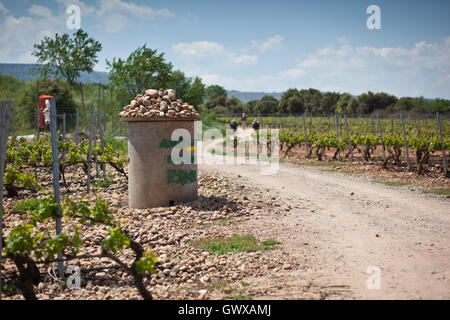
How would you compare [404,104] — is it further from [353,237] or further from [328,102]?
[353,237]

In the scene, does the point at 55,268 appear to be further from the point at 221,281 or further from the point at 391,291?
the point at 391,291

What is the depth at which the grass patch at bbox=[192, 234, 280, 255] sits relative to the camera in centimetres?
492

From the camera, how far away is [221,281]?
4.02 meters

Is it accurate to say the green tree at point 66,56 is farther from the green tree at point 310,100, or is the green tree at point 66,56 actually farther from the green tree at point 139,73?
the green tree at point 310,100

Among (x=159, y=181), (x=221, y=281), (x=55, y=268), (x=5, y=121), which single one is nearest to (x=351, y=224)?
(x=221, y=281)

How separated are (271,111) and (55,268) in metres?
72.8

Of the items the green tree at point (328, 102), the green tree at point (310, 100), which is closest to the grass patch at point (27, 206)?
the green tree at point (310, 100)

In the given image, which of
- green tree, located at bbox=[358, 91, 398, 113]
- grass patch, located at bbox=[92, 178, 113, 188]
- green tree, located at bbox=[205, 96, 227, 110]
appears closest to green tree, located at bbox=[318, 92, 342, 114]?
green tree, located at bbox=[358, 91, 398, 113]

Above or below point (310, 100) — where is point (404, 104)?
below

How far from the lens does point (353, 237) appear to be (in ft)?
17.7

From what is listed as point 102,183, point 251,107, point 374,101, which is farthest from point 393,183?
point 251,107

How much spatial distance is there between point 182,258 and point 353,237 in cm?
256

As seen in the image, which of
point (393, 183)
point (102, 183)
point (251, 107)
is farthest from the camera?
point (251, 107)

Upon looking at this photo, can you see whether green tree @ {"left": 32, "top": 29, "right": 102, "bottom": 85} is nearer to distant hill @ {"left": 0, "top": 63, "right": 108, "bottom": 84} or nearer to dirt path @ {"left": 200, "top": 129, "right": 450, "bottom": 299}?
distant hill @ {"left": 0, "top": 63, "right": 108, "bottom": 84}
